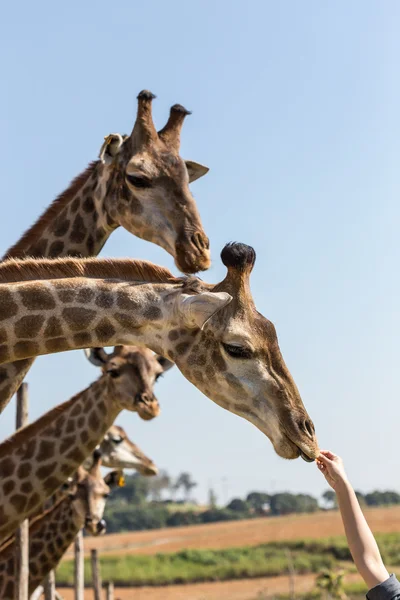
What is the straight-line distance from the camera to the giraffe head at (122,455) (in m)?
12.9

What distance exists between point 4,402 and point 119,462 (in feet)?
19.8

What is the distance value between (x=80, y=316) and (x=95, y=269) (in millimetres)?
324

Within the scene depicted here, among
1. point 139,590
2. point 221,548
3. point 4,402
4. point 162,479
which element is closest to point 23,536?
point 4,402

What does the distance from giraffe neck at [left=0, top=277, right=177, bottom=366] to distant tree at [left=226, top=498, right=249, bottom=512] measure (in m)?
91.9

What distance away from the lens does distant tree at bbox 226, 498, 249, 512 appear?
9594 centimetres

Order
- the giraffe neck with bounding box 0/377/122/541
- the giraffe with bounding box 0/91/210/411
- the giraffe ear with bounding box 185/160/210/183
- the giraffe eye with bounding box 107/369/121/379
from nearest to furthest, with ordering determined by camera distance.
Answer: the giraffe with bounding box 0/91/210/411, the giraffe neck with bounding box 0/377/122/541, the giraffe ear with bounding box 185/160/210/183, the giraffe eye with bounding box 107/369/121/379

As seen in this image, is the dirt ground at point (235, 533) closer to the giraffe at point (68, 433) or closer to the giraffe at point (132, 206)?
the giraffe at point (68, 433)

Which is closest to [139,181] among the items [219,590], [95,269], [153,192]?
[153,192]

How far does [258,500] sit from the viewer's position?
9662cm

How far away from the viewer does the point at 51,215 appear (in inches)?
329

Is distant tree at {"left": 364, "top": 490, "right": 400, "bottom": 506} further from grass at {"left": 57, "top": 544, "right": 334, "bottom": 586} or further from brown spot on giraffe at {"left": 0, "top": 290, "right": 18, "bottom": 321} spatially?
brown spot on giraffe at {"left": 0, "top": 290, "right": 18, "bottom": 321}

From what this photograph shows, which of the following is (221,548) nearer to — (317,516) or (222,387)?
(317,516)

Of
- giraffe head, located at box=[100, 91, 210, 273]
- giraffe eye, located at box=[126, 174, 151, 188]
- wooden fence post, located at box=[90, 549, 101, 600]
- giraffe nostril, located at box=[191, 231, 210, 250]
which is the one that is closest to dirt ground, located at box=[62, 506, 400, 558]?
wooden fence post, located at box=[90, 549, 101, 600]

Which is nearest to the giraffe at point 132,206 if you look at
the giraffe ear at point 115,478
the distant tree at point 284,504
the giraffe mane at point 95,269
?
the giraffe mane at point 95,269
